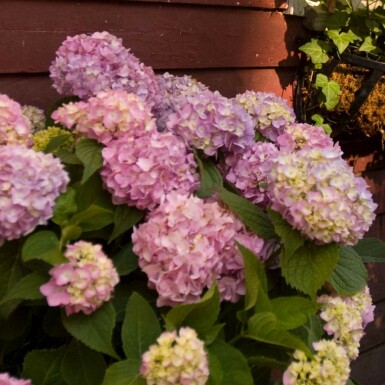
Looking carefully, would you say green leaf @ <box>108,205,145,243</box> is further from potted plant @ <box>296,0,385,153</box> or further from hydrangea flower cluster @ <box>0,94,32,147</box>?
potted plant @ <box>296,0,385,153</box>

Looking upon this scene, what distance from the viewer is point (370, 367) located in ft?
9.97

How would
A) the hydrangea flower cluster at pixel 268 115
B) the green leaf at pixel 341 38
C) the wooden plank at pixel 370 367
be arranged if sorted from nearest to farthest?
the hydrangea flower cluster at pixel 268 115 → the green leaf at pixel 341 38 → the wooden plank at pixel 370 367

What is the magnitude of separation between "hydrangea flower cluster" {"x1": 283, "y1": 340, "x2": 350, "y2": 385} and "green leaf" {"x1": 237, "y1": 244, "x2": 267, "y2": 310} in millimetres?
117

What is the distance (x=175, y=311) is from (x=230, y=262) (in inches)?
7.4

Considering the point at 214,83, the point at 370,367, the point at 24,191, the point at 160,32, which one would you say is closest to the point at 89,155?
the point at 24,191

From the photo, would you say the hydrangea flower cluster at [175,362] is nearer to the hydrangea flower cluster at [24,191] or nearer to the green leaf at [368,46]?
the hydrangea flower cluster at [24,191]

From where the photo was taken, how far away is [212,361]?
107 cm

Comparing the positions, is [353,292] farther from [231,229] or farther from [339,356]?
[231,229]

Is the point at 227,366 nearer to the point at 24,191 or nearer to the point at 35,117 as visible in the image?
the point at 24,191

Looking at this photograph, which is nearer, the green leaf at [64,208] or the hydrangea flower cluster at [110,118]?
the green leaf at [64,208]

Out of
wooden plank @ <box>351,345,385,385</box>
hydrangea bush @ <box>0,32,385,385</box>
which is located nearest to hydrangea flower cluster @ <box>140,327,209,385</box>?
hydrangea bush @ <box>0,32,385,385</box>

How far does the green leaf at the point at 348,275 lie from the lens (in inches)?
49.8

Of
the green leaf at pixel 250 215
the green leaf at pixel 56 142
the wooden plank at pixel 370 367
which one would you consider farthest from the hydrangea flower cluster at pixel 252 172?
the wooden plank at pixel 370 367

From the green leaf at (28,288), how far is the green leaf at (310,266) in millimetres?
410
